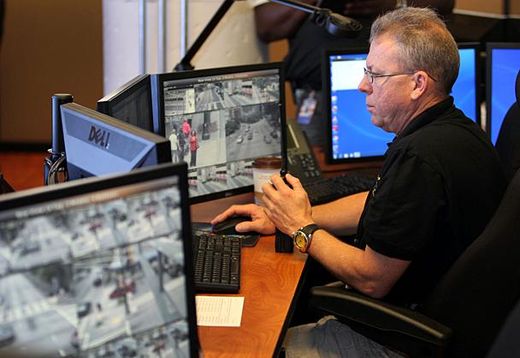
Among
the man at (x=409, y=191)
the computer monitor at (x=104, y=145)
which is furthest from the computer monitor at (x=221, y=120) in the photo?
the computer monitor at (x=104, y=145)

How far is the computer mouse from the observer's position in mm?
2219

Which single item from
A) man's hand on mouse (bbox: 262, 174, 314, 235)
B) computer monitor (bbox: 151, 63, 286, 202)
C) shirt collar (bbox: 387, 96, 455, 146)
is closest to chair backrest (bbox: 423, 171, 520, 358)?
shirt collar (bbox: 387, 96, 455, 146)

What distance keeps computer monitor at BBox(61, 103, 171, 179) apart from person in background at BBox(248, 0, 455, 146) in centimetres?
172

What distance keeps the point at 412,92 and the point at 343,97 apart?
2.78ft

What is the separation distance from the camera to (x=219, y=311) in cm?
171

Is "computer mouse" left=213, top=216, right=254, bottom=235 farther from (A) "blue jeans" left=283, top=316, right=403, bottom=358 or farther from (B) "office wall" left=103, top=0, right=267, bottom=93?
(B) "office wall" left=103, top=0, right=267, bottom=93

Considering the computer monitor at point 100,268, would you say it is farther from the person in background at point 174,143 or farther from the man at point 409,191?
the person in background at point 174,143

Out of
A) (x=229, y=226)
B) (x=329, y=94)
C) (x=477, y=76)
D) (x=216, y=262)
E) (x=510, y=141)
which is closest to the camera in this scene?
(x=216, y=262)

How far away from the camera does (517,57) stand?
278 cm

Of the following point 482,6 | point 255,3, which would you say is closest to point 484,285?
point 255,3

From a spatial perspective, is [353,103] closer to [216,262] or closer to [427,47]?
[427,47]

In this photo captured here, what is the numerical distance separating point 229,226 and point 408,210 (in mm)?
615

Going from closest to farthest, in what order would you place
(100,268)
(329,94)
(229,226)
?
(100,268)
(229,226)
(329,94)

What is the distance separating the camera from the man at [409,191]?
180cm
